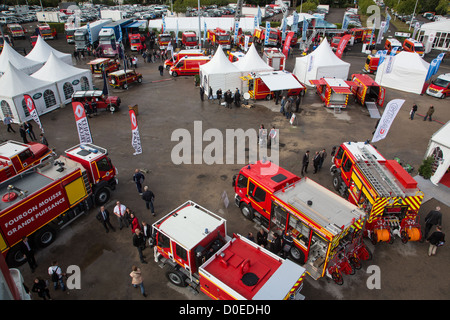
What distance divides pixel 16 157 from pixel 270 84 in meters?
16.6

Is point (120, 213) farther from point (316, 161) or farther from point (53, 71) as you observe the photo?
point (53, 71)

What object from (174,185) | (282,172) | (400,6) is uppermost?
(400,6)

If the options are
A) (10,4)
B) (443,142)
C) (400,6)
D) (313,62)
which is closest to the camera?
(443,142)

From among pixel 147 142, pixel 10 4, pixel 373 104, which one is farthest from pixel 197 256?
pixel 10 4

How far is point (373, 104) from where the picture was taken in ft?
76.4

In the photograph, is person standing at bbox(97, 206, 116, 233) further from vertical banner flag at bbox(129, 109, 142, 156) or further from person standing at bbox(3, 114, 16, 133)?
person standing at bbox(3, 114, 16, 133)

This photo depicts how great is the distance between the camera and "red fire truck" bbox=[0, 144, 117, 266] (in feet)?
32.3

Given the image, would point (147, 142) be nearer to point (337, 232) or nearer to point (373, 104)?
point (337, 232)

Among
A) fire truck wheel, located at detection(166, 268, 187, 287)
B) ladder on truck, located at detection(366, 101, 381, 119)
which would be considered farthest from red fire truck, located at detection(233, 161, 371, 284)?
ladder on truck, located at detection(366, 101, 381, 119)

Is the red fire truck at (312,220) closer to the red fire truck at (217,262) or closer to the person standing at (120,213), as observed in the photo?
the red fire truck at (217,262)

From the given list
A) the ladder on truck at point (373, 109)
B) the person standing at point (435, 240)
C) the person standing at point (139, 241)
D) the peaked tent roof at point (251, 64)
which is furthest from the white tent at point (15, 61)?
the person standing at point (435, 240)

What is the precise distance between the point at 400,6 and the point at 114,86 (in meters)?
56.9

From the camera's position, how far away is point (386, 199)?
10359 millimetres

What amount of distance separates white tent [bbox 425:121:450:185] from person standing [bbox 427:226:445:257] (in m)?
4.87
